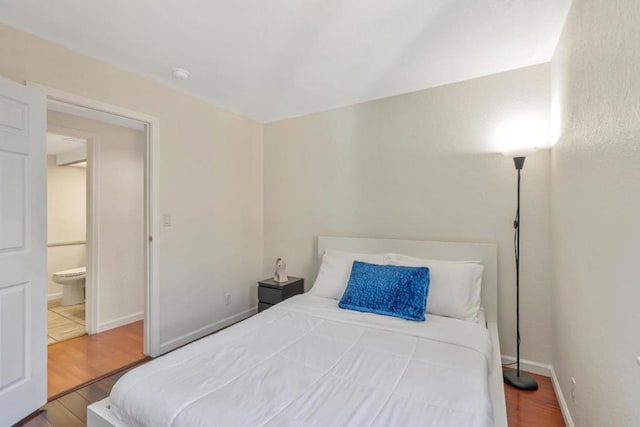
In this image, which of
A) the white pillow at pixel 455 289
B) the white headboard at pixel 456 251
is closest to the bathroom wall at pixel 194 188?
the white headboard at pixel 456 251

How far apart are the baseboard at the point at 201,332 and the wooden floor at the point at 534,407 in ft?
8.45

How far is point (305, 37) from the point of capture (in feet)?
6.37

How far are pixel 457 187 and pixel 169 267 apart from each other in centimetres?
261

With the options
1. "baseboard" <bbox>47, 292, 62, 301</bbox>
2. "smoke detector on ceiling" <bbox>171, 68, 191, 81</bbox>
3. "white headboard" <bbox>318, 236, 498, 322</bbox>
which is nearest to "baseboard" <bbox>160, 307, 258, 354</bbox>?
"white headboard" <bbox>318, 236, 498, 322</bbox>

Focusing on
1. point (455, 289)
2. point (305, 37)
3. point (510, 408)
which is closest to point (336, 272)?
point (455, 289)

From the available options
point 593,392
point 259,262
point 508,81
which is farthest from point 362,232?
point 593,392

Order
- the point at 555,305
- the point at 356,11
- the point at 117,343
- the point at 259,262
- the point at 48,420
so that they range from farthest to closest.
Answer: the point at 259,262
the point at 117,343
the point at 555,305
the point at 48,420
the point at 356,11

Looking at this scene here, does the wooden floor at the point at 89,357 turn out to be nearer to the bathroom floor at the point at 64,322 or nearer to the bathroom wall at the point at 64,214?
the bathroom floor at the point at 64,322

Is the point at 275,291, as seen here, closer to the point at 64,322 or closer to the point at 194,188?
the point at 194,188

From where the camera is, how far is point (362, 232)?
9.97 feet

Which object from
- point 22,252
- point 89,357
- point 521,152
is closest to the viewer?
point 22,252

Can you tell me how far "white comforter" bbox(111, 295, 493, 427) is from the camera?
1073mm

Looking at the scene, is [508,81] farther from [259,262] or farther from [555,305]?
[259,262]

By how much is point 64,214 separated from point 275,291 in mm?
3839
